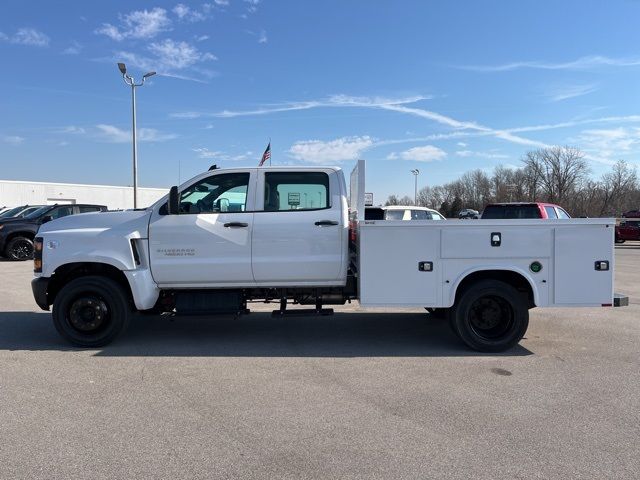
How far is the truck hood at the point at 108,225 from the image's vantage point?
6.11 m

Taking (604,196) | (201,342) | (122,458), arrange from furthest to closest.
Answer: (604,196) → (201,342) → (122,458)

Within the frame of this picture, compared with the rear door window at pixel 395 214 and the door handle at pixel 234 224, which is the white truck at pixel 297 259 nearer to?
the door handle at pixel 234 224

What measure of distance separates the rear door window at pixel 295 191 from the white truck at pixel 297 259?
0.01 m

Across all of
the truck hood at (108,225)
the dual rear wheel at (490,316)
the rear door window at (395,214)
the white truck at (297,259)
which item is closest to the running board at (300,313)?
the white truck at (297,259)

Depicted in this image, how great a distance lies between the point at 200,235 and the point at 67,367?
2076 millimetres

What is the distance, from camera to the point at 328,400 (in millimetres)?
4488

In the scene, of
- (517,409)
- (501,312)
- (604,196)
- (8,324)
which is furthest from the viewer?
(604,196)

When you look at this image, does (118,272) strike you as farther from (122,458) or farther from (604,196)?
(604,196)

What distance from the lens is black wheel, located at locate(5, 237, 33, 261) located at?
54.1ft

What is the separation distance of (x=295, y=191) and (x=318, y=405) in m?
2.91

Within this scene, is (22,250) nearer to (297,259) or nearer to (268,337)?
(268,337)

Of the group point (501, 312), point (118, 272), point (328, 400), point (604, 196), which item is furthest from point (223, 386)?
point (604, 196)

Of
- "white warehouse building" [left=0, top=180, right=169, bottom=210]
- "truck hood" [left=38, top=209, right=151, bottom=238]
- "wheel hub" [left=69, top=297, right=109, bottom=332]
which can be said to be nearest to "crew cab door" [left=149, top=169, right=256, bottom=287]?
"truck hood" [left=38, top=209, right=151, bottom=238]

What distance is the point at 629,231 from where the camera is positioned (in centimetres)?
2830
